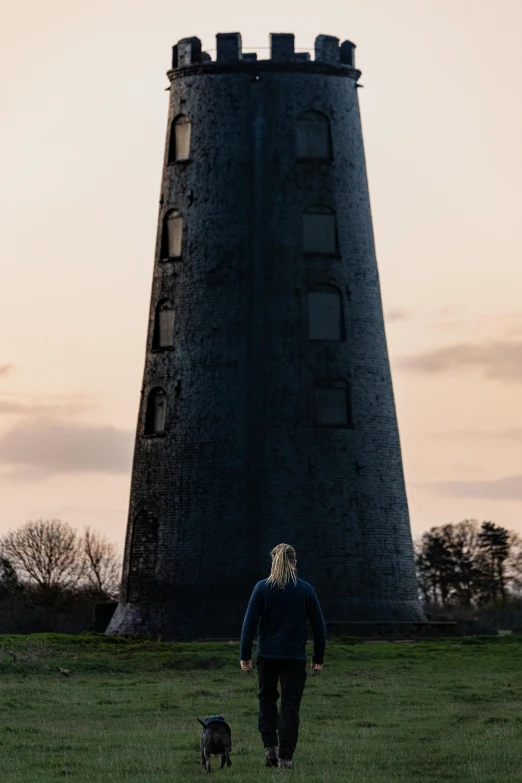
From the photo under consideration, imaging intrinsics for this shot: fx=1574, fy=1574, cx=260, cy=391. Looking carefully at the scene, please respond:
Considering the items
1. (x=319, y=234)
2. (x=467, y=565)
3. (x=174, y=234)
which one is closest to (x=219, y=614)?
(x=319, y=234)

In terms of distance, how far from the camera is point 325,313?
42.3 meters

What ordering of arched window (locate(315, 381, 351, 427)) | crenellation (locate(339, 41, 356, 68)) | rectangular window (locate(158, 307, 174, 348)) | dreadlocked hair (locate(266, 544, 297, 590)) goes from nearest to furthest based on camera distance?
dreadlocked hair (locate(266, 544, 297, 590))
arched window (locate(315, 381, 351, 427))
rectangular window (locate(158, 307, 174, 348))
crenellation (locate(339, 41, 356, 68))

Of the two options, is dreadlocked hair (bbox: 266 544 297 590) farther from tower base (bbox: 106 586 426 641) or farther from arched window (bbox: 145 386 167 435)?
arched window (bbox: 145 386 167 435)

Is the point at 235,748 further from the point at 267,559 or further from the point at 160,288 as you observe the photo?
the point at 160,288

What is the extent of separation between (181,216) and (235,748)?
2783 cm

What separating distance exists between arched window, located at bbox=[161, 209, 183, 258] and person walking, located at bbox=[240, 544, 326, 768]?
28643mm

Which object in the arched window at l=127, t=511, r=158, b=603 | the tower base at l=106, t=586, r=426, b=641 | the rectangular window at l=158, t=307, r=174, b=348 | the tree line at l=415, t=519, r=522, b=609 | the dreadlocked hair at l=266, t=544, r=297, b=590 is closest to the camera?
the dreadlocked hair at l=266, t=544, r=297, b=590

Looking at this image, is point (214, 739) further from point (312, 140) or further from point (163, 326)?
point (312, 140)

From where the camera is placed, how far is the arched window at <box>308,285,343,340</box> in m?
42.1

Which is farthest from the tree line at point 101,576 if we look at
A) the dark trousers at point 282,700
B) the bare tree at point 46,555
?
the dark trousers at point 282,700

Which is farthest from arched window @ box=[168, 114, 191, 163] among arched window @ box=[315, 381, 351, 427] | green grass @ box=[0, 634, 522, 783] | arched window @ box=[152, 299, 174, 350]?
green grass @ box=[0, 634, 522, 783]

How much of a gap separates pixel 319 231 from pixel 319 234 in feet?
0.30

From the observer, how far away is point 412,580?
42.5 metres

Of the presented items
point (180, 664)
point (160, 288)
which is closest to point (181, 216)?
point (160, 288)
